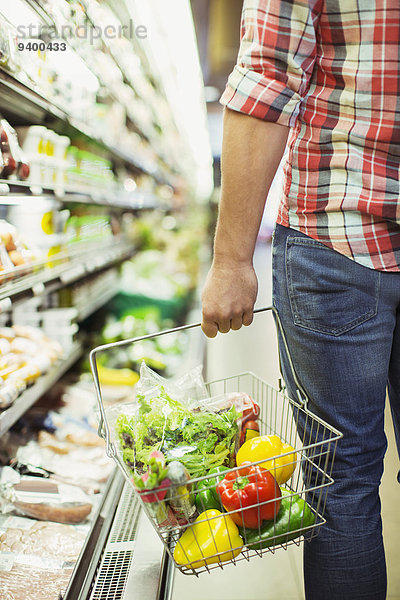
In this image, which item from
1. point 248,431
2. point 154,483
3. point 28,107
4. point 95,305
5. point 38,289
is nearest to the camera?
point 154,483

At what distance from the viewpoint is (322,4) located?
3.22 feet

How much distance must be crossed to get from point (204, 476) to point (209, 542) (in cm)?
15

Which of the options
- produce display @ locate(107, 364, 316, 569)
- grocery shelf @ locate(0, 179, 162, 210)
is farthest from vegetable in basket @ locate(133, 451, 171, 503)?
grocery shelf @ locate(0, 179, 162, 210)

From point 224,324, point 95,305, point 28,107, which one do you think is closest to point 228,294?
point 224,324

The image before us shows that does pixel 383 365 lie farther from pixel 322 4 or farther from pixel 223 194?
pixel 322 4

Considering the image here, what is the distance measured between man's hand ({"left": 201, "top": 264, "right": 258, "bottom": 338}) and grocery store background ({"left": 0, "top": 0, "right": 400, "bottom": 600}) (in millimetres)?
756

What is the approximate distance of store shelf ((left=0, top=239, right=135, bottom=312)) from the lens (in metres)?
1.97

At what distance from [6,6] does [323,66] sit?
1.49 m

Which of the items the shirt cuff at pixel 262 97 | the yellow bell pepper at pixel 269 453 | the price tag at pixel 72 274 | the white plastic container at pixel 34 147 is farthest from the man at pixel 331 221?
the price tag at pixel 72 274

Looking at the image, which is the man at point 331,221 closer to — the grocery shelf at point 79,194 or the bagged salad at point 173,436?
the bagged salad at point 173,436

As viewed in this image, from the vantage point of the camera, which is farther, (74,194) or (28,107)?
(74,194)

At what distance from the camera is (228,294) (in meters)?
1.10

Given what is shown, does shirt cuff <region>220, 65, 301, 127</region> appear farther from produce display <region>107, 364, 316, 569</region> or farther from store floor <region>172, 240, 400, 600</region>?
store floor <region>172, 240, 400, 600</region>

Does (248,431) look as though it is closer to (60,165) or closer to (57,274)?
(57,274)
